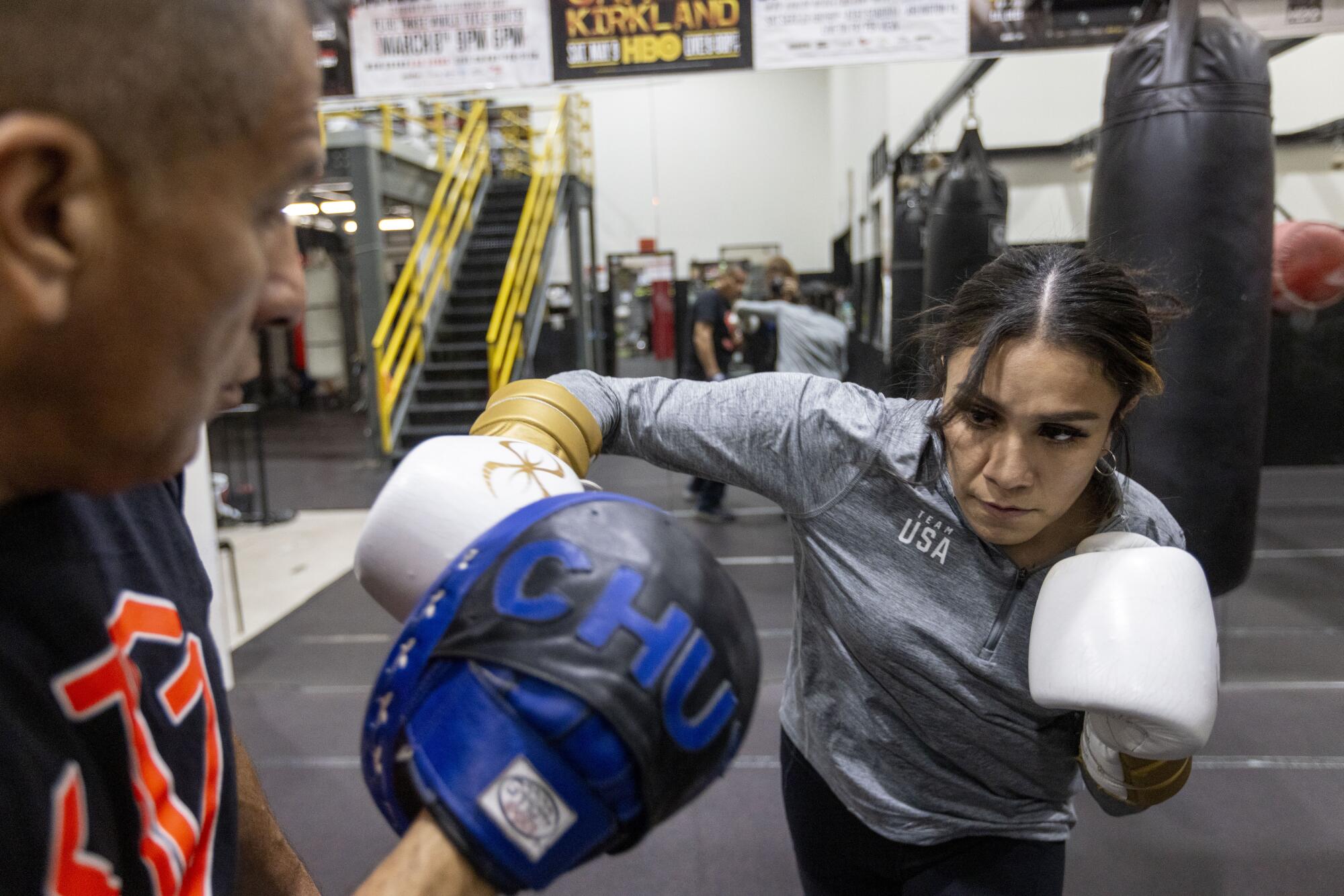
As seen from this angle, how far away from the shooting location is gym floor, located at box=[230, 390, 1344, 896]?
2.10 metres

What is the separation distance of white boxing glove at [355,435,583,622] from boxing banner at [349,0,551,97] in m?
2.91

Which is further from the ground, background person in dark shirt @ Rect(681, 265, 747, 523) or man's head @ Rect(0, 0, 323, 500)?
man's head @ Rect(0, 0, 323, 500)

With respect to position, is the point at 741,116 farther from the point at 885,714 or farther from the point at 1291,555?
the point at 1291,555

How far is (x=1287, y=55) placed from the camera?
443cm

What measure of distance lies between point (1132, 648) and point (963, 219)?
3298 millimetres

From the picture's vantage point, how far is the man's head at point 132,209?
35 cm

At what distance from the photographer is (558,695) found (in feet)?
1.68

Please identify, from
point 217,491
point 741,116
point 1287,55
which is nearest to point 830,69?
point 741,116

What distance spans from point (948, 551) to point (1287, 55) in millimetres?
4896

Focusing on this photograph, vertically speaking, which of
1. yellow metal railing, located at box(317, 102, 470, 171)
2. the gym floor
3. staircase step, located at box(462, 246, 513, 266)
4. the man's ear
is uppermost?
yellow metal railing, located at box(317, 102, 470, 171)

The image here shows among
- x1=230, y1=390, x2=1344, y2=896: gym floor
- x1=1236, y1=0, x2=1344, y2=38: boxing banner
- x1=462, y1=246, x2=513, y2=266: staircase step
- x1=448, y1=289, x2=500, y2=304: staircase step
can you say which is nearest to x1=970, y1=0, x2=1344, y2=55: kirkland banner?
x1=1236, y1=0, x2=1344, y2=38: boxing banner

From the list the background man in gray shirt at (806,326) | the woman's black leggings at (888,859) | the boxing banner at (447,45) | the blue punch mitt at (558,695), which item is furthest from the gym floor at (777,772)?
the boxing banner at (447,45)

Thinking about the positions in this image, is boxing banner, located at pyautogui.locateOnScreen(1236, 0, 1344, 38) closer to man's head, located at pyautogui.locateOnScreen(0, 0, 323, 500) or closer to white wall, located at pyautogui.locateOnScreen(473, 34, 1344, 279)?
white wall, located at pyautogui.locateOnScreen(473, 34, 1344, 279)

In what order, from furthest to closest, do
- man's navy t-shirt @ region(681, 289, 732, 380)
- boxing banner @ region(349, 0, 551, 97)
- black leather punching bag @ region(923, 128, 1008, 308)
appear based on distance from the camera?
black leather punching bag @ region(923, 128, 1008, 308) → man's navy t-shirt @ region(681, 289, 732, 380) → boxing banner @ region(349, 0, 551, 97)
